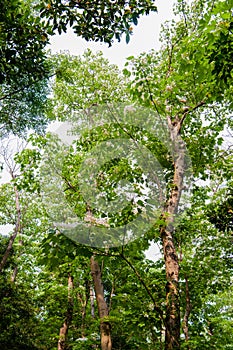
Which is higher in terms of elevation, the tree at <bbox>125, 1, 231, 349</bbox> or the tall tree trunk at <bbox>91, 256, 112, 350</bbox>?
the tree at <bbox>125, 1, 231, 349</bbox>

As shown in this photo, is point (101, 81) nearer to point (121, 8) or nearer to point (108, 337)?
point (121, 8)

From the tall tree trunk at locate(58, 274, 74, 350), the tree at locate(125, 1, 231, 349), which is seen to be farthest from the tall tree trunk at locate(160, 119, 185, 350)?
the tall tree trunk at locate(58, 274, 74, 350)

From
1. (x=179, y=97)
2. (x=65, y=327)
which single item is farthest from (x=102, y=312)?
(x=179, y=97)

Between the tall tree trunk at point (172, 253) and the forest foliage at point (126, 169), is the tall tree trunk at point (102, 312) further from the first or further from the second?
the tall tree trunk at point (172, 253)

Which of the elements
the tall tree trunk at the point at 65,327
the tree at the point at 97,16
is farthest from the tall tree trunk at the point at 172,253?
the tall tree trunk at the point at 65,327

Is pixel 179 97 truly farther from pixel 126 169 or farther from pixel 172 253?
pixel 172 253

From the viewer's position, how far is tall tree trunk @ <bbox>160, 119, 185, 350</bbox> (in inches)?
159

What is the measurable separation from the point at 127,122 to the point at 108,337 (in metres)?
5.97

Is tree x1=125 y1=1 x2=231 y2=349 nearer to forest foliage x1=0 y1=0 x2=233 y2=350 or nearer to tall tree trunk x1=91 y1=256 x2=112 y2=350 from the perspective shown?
forest foliage x1=0 y1=0 x2=233 y2=350

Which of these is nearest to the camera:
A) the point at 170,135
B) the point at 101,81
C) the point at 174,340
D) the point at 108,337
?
the point at 174,340

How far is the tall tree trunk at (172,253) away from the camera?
4.03 m

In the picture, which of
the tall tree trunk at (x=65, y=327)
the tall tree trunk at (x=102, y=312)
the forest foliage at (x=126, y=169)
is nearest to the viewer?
the forest foliage at (x=126, y=169)

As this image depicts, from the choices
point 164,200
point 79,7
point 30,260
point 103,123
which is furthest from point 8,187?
point 79,7

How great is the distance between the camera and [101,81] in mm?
10938
